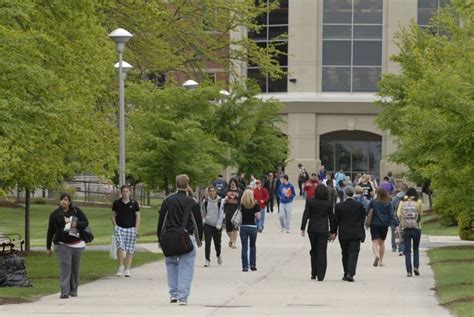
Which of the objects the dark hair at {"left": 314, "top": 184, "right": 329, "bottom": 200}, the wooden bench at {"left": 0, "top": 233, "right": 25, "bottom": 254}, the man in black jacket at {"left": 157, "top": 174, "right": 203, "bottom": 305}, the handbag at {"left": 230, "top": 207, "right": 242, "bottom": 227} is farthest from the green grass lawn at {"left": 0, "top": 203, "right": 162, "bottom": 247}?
the man in black jacket at {"left": 157, "top": 174, "right": 203, "bottom": 305}

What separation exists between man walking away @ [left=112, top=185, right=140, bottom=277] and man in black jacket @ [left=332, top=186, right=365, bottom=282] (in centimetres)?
355

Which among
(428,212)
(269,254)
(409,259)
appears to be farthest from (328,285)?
(428,212)

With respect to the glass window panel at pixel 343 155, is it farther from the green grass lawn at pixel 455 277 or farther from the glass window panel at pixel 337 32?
the green grass lawn at pixel 455 277

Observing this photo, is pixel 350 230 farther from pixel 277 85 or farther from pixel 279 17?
pixel 277 85

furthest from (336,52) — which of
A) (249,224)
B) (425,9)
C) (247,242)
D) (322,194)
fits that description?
(322,194)

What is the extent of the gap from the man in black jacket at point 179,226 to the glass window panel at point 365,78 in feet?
187

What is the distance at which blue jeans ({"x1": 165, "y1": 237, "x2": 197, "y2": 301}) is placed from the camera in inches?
712

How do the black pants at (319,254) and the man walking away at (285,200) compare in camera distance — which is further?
the man walking away at (285,200)

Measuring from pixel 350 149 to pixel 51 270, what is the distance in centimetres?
5321

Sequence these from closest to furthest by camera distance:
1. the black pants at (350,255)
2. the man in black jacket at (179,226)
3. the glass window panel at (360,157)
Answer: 1. the man in black jacket at (179,226)
2. the black pants at (350,255)
3. the glass window panel at (360,157)

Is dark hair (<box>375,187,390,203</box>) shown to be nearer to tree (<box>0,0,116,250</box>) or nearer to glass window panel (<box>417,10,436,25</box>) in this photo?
tree (<box>0,0,116,250</box>)

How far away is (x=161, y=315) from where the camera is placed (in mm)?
16797

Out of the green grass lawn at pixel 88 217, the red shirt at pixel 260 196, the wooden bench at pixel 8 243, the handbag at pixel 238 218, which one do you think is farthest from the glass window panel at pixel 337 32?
the handbag at pixel 238 218

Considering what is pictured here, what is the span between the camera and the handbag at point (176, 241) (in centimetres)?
1800
